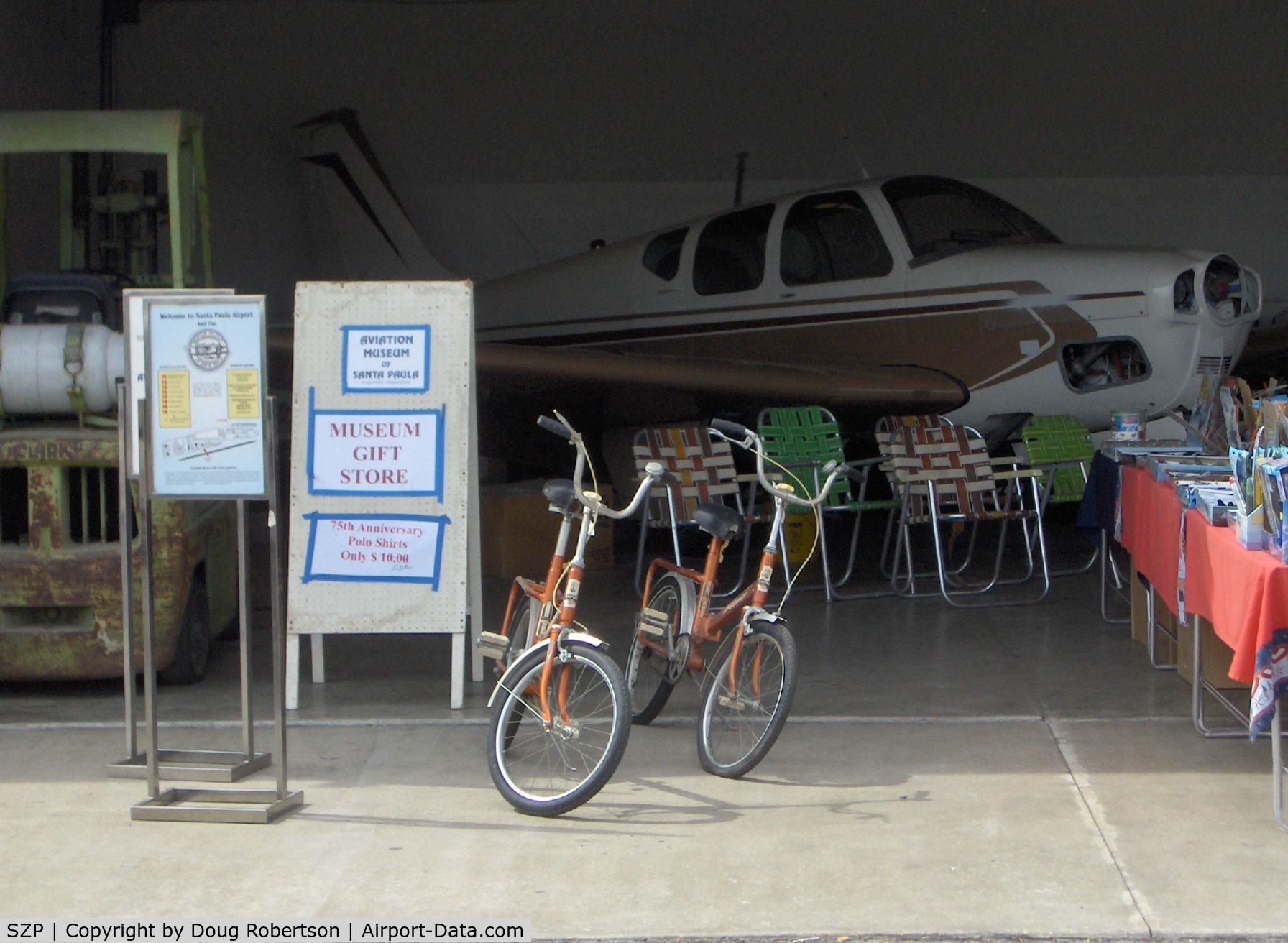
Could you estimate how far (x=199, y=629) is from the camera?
5.29 m

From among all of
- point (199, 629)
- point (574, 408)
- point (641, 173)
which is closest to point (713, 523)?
point (199, 629)

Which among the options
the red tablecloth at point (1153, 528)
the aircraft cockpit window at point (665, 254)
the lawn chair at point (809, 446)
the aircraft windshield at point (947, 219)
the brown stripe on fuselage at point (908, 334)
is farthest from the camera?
the aircraft cockpit window at point (665, 254)

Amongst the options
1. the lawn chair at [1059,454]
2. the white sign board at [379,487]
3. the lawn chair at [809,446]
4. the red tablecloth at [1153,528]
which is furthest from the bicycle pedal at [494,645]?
the lawn chair at [1059,454]

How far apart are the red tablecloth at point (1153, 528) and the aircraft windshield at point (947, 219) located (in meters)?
2.95

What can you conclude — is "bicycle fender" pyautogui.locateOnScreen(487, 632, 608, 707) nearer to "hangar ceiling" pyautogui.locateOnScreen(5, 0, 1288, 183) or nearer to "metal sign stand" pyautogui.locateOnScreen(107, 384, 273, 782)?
"metal sign stand" pyautogui.locateOnScreen(107, 384, 273, 782)

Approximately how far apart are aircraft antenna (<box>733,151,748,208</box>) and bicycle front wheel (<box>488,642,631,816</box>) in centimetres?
822

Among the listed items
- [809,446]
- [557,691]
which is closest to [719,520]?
[557,691]

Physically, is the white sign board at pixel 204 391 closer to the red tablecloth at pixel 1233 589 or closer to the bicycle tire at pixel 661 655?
the bicycle tire at pixel 661 655

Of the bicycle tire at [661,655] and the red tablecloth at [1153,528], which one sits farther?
the red tablecloth at [1153,528]

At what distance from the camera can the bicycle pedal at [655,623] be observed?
4203 mm

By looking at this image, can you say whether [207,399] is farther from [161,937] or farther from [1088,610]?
[1088,610]

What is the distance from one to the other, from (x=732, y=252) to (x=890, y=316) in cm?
117

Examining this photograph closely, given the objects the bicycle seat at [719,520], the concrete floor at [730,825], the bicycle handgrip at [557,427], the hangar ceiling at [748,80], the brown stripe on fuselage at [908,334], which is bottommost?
the concrete floor at [730,825]

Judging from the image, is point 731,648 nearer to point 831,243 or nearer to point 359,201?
point 831,243
